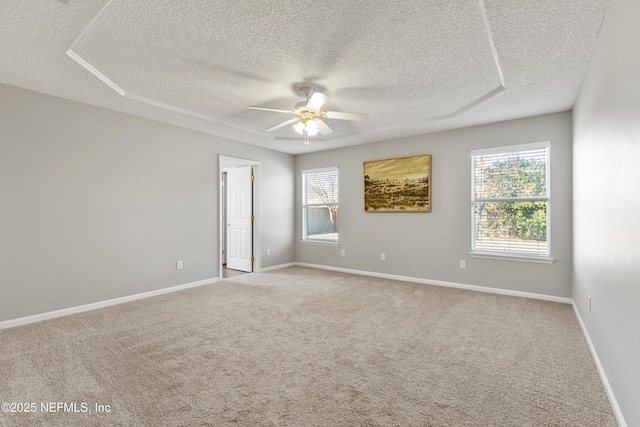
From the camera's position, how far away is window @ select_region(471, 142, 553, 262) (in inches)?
160

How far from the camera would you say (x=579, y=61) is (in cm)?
261

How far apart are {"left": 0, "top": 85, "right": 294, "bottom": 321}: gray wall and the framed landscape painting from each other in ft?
8.95

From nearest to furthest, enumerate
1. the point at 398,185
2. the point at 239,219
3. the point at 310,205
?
the point at 398,185
the point at 239,219
the point at 310,205

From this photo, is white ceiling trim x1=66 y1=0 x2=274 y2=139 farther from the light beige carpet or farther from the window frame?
the light beige carpet

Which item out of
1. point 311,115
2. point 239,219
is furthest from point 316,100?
point 239,219

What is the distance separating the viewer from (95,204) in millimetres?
3748

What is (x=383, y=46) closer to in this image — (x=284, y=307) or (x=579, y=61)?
(x=579, y=61)

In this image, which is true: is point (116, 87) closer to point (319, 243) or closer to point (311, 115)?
point (311, 115)

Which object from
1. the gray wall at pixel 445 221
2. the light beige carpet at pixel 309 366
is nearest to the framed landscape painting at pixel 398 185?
the gray wall at pixel 445 221

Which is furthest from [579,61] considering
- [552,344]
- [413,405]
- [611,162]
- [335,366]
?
[335,366]

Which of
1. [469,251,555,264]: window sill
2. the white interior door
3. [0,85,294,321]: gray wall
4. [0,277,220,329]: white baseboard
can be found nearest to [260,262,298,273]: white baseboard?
the white interior door

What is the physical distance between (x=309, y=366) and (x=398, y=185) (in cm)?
371

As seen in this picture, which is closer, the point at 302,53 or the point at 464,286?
the point at 302,53

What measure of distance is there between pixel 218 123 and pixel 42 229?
96.8 inches
